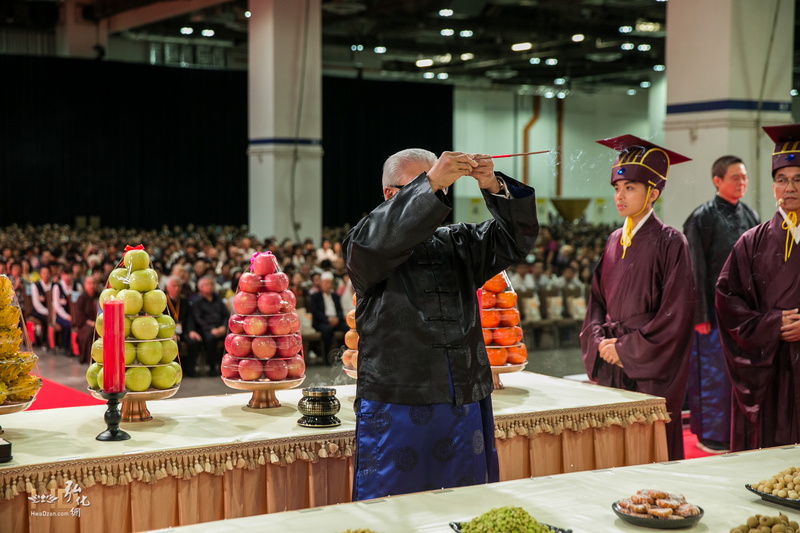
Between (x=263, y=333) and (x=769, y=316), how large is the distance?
202 cm

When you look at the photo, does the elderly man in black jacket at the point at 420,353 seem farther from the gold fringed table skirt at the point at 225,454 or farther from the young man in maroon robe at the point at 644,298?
the young man in maroon robe at the point at 644,298

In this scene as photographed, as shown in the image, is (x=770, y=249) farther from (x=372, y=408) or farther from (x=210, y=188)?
(x=210, y=188)

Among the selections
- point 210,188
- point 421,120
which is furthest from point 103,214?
point 421,120

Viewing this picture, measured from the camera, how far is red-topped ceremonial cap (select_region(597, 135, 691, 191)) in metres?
3.82

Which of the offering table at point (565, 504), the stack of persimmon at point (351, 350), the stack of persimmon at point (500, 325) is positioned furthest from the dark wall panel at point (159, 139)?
the offering table at point (565, 504)

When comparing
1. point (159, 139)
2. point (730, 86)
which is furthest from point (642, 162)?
point (159, 139)

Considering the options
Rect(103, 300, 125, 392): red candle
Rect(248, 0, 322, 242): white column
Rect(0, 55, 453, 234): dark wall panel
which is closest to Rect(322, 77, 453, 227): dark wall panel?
Rect(0, 55, 453, 234): dark wall panel

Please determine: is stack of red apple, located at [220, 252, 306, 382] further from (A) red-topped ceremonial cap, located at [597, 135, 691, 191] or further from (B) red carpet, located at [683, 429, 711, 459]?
(B) red carpet, located at [683, 429, 711, 459]

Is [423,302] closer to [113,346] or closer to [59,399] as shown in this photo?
[113,346]

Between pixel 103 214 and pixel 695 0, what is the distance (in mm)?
17560

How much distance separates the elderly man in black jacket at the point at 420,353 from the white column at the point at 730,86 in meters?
5.76

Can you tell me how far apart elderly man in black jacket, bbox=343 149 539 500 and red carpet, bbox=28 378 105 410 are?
3455 mm

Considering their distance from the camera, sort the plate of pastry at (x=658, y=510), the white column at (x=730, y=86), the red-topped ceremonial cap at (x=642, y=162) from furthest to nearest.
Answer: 1. the white column at (x=730, y=86)
2. the red-topped ceremonial cap at (x=642, y=162)
3. the plate of pastry at (x=658, y=510)

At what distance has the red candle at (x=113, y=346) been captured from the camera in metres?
2.65
